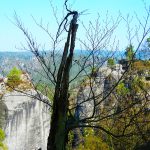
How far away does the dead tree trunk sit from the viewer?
8.52 meters

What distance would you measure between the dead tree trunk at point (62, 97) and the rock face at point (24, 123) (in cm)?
2945

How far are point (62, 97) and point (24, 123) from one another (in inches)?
1240

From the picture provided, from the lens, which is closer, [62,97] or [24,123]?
[62,97]

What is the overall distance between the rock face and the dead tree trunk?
2945cm

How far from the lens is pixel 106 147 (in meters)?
28.3

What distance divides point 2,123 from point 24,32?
2840 cm

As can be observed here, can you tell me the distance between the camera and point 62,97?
870 centimetres

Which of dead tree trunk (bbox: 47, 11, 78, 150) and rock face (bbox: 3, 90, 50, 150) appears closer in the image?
dead tree trunk (bbox: 47, 11, 78, 150)

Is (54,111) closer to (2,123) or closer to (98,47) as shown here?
(98,47)

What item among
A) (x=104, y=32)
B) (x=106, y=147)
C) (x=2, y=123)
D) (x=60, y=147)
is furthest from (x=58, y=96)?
(x=2, y=123)

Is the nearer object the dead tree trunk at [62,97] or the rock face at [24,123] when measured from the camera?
the dead tree trunk at [62,97]

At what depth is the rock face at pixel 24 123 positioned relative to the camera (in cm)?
3753

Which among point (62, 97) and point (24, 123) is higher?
point (62, 97)

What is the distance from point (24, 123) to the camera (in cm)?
3928
